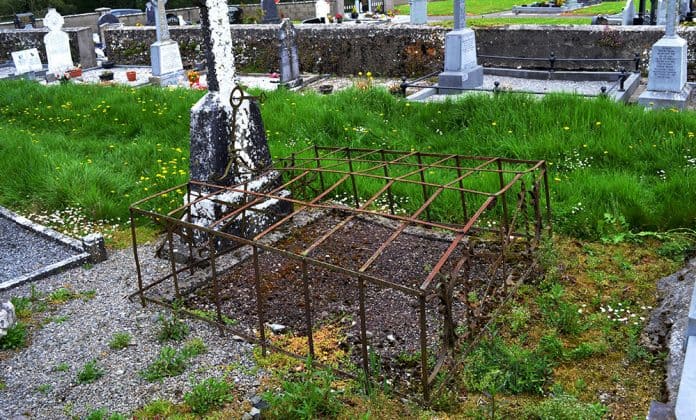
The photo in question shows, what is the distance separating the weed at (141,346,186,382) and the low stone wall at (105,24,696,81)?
37.5 feet

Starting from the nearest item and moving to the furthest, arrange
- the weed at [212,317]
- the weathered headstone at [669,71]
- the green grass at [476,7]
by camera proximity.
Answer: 1. the weed at [212,317]
2. the weathered headstone at [669,71]
3. the green grass at [476,7]

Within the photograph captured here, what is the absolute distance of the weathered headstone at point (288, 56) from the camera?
1453 cm

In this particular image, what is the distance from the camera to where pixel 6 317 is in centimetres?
469

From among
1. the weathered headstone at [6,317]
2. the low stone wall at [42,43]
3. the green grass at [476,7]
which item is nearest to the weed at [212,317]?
the weathered headstone at [6,317]

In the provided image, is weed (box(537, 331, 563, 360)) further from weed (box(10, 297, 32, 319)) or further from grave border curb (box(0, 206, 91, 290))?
grave border curb (box(0, 206, 91, 290))

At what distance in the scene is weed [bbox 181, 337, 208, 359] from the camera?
433 centimetres

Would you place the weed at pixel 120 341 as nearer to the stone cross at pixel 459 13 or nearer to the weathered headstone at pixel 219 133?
the weathered headstone at pixel 219 133

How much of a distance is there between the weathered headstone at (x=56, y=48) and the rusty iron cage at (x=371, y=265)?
41.4 feet

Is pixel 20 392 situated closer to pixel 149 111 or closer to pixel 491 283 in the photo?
pixel 491 283

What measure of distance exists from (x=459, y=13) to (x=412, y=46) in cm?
215

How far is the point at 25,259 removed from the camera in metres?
6.40

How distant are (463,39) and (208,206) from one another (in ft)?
27.6

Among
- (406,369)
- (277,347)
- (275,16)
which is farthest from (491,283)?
(275,16)

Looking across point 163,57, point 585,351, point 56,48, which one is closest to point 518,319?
point 585,351
